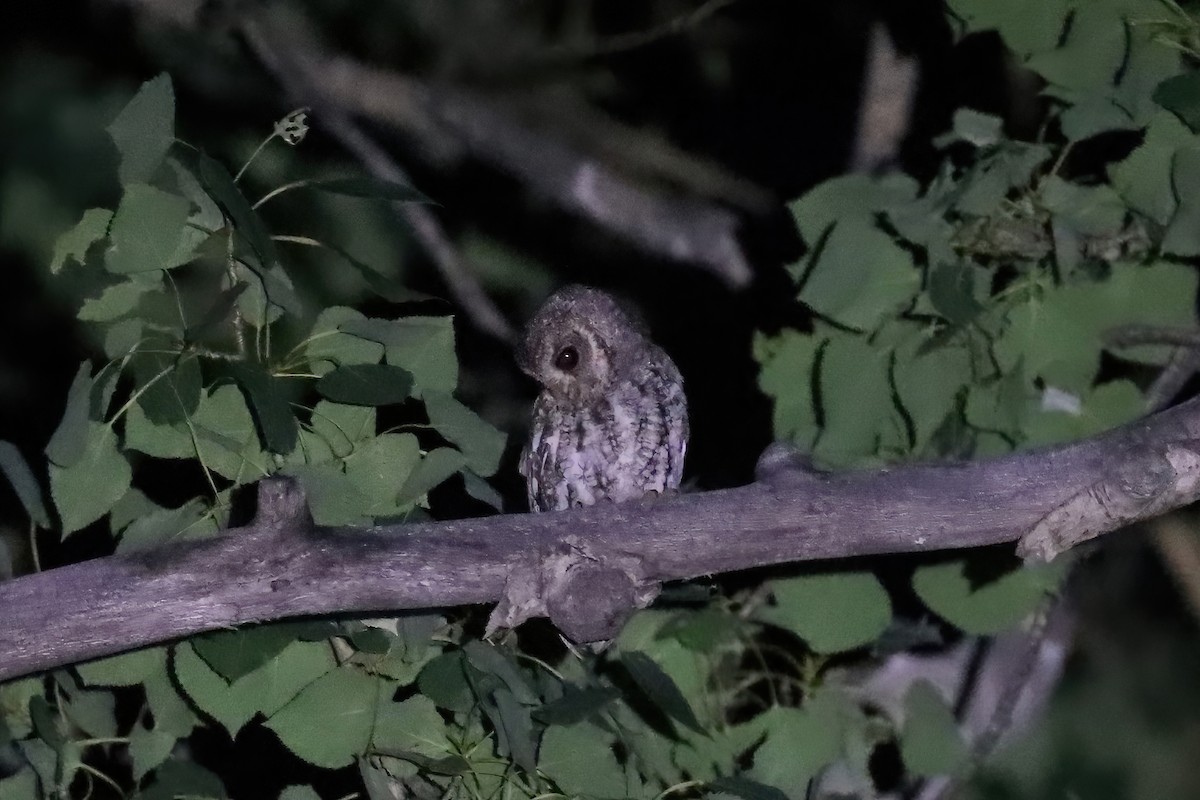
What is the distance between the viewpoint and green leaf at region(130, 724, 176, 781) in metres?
1.17

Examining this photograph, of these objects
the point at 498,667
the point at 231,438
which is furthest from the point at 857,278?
the point at 231,438

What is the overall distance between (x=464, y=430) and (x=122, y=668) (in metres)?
0.39

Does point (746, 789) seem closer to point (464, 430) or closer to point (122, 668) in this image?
point (464, 430)

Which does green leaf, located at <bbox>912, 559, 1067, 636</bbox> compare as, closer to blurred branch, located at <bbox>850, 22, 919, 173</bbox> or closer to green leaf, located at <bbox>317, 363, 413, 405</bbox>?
green leaf, located at <bbox>317, 363, 413, 405</bbox>

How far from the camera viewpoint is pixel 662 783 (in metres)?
1.33

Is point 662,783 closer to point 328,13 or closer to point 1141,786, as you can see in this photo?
point 328,13

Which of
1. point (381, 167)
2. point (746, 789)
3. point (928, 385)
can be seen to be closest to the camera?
point (746, 789)

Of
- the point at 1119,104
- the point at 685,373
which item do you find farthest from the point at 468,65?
the point at 1119,104

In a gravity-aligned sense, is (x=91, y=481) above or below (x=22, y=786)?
above

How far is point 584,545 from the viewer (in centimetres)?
113

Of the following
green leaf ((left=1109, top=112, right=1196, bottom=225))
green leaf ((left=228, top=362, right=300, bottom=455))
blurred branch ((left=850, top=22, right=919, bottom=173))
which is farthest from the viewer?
blurred branch ((left=850, top=22, right=919, bottom=173))

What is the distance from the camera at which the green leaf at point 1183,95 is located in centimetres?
120

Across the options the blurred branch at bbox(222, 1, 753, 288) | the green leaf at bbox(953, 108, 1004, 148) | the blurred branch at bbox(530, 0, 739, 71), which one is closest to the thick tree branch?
the green leaf at bbox(953, 108, 1004, 148)

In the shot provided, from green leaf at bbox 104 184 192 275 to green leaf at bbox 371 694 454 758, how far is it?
0.47 metres
